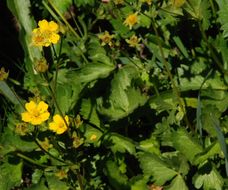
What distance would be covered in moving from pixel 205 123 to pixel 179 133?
0.39 ft

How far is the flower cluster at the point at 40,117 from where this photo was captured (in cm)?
198

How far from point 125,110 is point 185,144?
1.02 ft

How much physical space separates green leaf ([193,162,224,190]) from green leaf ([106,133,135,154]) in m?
0.29

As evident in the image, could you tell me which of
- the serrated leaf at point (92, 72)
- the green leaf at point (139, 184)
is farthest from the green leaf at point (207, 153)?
the serrated leaf at point (92, 72)

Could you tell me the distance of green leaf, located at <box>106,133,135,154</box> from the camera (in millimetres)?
2289

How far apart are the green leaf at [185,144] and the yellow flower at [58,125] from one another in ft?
1.44

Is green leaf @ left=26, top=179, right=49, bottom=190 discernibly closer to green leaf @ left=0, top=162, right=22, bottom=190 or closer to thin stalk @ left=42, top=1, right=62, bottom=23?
green leaf @ left=0, top=162, right=22, bottom=190

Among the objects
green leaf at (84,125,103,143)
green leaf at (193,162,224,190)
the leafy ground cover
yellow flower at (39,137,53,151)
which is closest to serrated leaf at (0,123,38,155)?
the leafy ground cover

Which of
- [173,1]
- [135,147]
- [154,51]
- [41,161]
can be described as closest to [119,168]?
[135,147]

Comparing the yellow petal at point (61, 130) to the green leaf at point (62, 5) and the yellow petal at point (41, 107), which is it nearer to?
the yellow petal at point (41, 107)

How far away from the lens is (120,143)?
231 cm

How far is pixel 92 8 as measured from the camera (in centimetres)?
272

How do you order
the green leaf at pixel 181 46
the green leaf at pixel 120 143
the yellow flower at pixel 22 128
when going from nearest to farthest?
the yellow flower at pixel 22 128
the green leaf at pixel 120 143
the green leaf at pixel 181 46

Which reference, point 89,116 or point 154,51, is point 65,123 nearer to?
point 89,116
